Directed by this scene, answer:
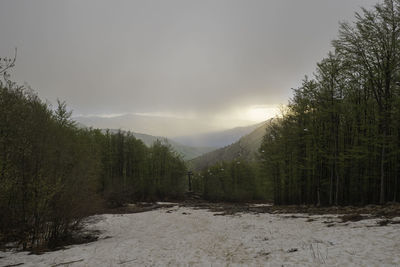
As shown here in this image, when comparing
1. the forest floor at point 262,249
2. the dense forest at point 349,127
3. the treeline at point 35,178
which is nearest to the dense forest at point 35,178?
the treeline at point 35,178

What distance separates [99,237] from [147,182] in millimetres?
36152

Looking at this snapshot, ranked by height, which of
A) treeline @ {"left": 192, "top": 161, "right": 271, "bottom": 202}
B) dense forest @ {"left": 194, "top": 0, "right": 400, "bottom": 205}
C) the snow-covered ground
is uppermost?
dense forest @ {"left": 194, "top": 0, "right": 400, "bottom": 205}

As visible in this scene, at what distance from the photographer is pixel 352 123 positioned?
23984 mm

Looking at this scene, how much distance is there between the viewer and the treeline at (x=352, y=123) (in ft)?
57.1

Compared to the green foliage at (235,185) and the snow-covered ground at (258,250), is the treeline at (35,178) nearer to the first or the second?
the snow-covered ground at (258,250)

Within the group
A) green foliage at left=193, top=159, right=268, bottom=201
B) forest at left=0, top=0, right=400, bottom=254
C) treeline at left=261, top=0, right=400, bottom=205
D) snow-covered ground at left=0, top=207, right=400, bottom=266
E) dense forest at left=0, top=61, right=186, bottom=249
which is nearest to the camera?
snow-covered ground at left=0, top=207, right=400, bottom=266

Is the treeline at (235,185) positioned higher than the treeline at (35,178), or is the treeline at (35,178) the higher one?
the treeline at (35,178)

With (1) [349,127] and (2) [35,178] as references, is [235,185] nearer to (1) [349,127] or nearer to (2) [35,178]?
(1) [349,127]

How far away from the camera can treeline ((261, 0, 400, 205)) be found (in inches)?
685

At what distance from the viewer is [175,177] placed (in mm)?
58125

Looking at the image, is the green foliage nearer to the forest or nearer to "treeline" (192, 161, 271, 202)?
"treeline" (192, 161, 271, 202)

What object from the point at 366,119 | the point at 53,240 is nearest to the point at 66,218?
the point at 53,240

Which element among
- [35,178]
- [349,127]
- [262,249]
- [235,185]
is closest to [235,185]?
[235,185]

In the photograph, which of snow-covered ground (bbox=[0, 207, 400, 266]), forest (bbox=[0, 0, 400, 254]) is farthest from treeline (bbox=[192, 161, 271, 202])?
snow-covered ground (bbox=[0, 207, 400, 266])
